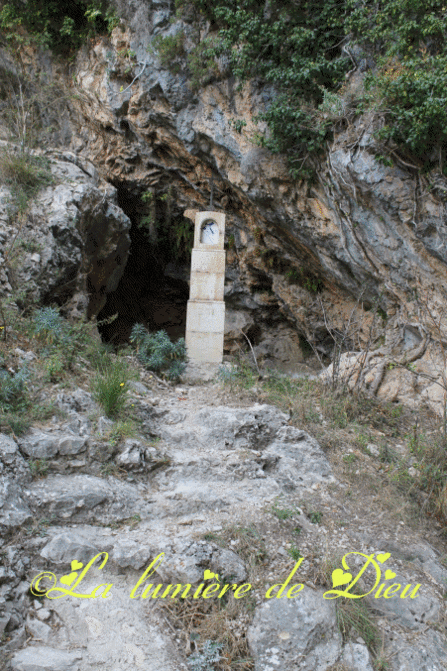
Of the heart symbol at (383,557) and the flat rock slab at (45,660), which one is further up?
the heart symbol at (383,557)

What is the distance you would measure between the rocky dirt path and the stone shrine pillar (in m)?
3.18

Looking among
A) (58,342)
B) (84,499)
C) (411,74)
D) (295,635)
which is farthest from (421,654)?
(411,74)

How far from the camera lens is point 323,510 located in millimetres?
3801

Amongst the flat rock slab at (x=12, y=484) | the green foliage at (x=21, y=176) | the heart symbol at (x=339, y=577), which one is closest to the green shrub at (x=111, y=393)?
the flat rock slab at (x=12, y=484)

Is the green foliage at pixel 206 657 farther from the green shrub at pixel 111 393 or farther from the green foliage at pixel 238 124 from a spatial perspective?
the green foliage at pixel 238 124

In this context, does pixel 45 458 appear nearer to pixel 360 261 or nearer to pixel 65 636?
pixel 65 636

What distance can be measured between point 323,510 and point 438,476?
109 cm

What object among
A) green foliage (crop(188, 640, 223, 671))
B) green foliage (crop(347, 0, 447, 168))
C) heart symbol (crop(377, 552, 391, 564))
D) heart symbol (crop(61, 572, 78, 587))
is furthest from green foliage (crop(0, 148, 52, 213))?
heart symbol (crop(377, 552, 391, 564))

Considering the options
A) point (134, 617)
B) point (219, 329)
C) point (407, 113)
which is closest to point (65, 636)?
point (134, 617)

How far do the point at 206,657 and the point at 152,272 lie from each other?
11.3m

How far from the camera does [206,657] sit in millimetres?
2559

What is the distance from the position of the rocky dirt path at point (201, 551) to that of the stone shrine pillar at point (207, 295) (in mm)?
3182

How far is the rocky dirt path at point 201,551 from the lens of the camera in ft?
8.53

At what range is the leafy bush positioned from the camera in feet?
21.2
